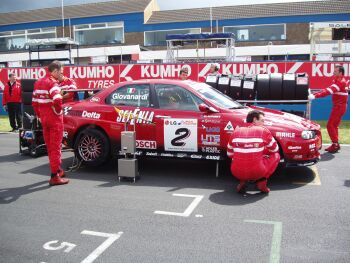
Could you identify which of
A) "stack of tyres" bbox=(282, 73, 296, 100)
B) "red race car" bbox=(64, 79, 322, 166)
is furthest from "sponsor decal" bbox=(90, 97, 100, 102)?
"stack of tyres" bbox=(282, 73, 296, 100)

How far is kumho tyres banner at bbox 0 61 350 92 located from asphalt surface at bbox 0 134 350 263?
254 inches

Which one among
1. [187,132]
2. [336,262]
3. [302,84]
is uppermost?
[302,84]

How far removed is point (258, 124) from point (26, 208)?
333 cm

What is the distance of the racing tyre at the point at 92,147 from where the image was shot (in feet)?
23.9

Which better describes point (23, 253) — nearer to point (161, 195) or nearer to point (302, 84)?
point (161, 195)

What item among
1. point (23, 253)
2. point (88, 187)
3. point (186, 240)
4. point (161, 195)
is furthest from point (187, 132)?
point (23, 253)

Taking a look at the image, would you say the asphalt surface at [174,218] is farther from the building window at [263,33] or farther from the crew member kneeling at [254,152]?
the building window at [263,33]

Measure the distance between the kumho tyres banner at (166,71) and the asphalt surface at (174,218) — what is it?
21.2ft

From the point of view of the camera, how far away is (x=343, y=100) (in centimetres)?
893

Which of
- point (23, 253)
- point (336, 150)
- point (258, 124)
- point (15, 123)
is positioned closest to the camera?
point (23, 253)

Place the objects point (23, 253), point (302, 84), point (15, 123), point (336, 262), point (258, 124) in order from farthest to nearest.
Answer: point (15, 123) → point (302, 84) → point (258, 124) → point (23, 253) → point (336, 262)

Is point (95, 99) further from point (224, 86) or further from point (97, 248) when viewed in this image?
point (97, 248)

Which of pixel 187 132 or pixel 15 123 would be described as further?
pixel 15 123

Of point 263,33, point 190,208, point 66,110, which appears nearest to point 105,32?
point 263,33
